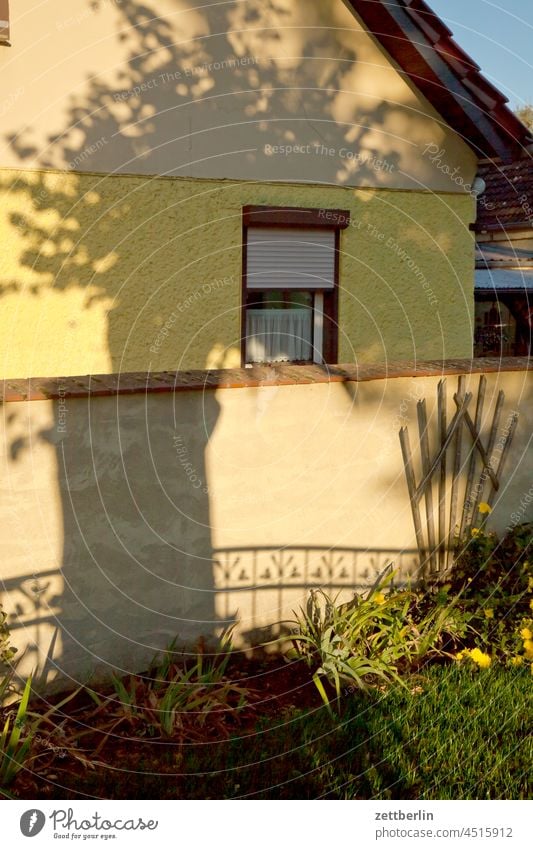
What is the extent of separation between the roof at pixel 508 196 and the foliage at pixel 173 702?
11.5 metres

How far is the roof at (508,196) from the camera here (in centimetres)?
1556

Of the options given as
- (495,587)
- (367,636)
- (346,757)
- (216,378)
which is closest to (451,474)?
(495,587)

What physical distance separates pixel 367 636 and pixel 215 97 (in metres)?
5.89

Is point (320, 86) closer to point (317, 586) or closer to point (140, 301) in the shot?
point (140, 301)

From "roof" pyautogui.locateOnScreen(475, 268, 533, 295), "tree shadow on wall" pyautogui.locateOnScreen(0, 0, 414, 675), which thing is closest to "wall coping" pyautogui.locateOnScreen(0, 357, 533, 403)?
"tree shadow on wall" pyautogui.locateOnScreen(0, 0, 414, 675)

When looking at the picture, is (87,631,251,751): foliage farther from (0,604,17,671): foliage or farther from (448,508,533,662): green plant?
(448,508,533,662): green plant

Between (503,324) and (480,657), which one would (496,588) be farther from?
(503,324)

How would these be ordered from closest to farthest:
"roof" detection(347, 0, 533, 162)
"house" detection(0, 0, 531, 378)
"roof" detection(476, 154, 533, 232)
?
"house" detection(0, 0, 531, 378) < "roof" detection(347, 0, 533, 162) < "roof" detection(476, 154, 533, 232)

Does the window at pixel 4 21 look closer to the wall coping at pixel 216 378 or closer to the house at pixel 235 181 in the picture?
the house at pixel 235 181

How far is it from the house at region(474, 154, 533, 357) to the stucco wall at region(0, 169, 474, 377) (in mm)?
5395

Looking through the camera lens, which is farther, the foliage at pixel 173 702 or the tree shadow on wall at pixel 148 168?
the tree shadow on wall at pixel 148 168

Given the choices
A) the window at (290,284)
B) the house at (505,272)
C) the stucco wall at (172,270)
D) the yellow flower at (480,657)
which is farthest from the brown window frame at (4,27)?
the house at (505,272)

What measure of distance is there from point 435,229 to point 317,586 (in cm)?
580

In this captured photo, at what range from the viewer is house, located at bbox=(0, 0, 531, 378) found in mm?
8750
